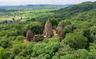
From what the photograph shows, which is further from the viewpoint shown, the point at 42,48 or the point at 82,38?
the point at 82,38

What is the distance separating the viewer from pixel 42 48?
4306 centimetres

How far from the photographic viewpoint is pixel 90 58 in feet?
128

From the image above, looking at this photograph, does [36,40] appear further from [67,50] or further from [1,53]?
[67,50]

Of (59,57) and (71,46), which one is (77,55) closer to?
(59,57)

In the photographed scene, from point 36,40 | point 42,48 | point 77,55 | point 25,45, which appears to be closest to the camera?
point 77,55

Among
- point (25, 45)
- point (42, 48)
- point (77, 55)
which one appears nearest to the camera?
point (77, 55)

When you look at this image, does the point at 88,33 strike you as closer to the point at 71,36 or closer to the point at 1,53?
the point at 71,36

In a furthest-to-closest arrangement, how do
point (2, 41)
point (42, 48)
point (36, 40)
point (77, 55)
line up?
point (2, 41) → point (36, 40) → point (42, 48) → point (77, 55)

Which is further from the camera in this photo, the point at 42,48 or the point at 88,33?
the point at 88,33

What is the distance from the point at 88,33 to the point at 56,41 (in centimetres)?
1211

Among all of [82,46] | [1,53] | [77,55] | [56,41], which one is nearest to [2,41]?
[1,53]

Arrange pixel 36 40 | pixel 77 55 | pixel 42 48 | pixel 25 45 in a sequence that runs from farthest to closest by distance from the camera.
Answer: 1. pixel 36 40
2. pixel 25 45
3. pixel 42 48
4. pixel 77 55

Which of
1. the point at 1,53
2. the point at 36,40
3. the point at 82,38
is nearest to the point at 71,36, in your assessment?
the point at 82,38

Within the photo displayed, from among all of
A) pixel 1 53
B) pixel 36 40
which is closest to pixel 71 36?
pixel 36 40
